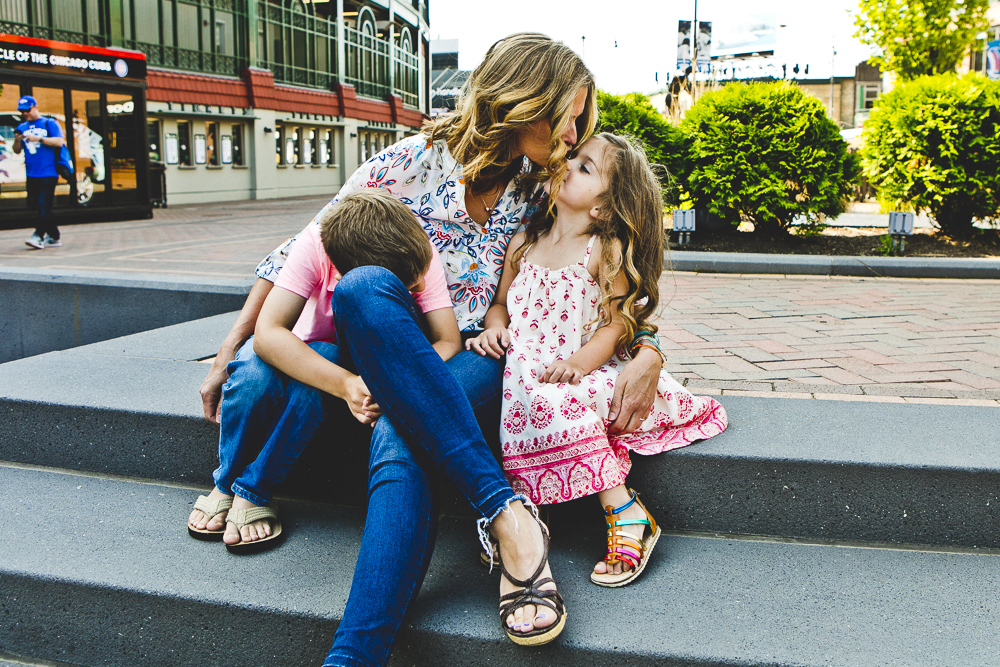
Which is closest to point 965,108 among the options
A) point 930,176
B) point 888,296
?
point 930,176

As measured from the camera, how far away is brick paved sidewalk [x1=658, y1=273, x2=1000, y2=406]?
3104 millimetres

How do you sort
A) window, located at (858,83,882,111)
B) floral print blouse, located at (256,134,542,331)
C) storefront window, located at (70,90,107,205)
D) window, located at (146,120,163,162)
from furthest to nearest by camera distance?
window, located at (858,83,882,111)
window, located at (146,120,163,162)
storefront window, located at (70,90,107,205)
floral print blouse, located at (256,134,542,331)

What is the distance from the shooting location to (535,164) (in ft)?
7.98

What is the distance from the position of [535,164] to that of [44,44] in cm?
1362

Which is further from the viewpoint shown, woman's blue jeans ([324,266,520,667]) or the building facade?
the building facade

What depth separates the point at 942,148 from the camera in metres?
7.85

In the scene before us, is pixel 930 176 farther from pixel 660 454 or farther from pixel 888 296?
pixel 660 454

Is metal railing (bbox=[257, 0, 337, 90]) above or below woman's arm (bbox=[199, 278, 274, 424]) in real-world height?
above

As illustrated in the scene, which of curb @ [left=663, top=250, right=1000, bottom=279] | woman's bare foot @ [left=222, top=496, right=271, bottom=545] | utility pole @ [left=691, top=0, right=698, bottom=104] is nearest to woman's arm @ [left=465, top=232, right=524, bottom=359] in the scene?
woman's bare foot @ [left=222, top=496, right=271, bottom=545]

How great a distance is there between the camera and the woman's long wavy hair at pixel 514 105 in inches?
87.5

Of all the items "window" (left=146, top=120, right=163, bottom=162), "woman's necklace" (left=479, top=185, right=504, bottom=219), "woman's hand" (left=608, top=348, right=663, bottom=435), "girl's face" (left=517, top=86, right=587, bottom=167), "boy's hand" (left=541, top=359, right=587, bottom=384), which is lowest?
"woman's hand" (left=608, top=348, right=663, bottom=435)

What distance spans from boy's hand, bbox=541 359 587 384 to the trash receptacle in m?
18.7

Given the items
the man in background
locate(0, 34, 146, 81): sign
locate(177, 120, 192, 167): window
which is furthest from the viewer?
locate(177, 120, 192, 167): window

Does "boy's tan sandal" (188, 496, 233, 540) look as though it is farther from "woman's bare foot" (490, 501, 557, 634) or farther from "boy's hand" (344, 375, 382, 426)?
"woman's bare foot" (490, 501, 557, 634)
